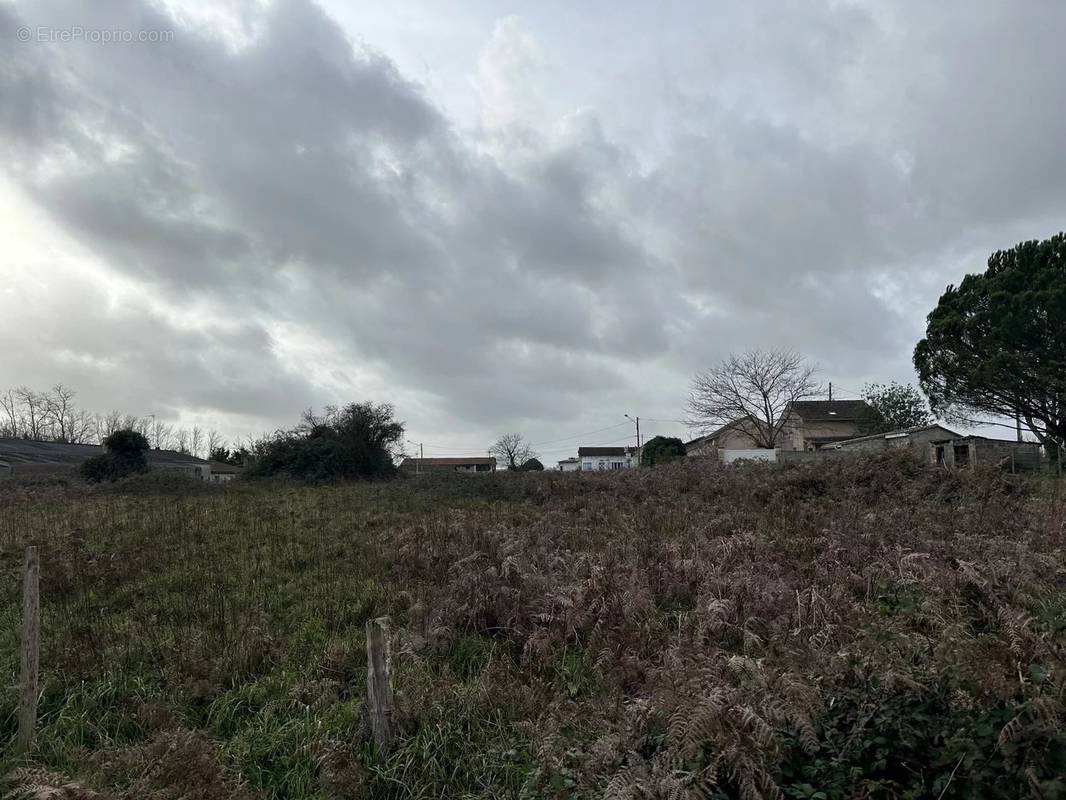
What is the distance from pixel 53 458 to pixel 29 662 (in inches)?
2031

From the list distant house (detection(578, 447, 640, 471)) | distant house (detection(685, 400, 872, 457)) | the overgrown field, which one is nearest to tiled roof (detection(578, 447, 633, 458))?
distant house (detection(578, 447, 640, 471))

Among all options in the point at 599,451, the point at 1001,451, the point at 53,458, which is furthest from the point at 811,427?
the point at 53,458

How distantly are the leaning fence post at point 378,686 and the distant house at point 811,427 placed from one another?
46289mm

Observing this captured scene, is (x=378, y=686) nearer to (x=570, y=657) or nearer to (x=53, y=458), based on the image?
(x=570, y=657)

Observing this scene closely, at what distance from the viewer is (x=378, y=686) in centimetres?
452

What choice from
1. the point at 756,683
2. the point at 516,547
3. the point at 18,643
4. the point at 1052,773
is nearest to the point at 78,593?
the point at 18,643

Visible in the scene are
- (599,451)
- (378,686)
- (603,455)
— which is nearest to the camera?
(378,686)

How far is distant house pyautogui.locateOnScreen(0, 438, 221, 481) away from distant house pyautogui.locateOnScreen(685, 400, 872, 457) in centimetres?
3800

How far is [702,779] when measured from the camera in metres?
3.06

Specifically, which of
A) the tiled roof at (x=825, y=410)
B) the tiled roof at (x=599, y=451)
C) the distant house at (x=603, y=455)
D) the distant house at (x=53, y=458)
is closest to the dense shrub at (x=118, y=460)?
the distant house at (x=53, y=458)

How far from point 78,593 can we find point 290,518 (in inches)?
218

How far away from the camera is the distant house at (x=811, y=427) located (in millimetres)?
50000

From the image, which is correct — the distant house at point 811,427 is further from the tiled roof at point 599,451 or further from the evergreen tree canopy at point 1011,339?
the tiled roof at point 599,451

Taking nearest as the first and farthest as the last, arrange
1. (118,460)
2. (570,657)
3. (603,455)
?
(570,657) → (118,460) → (603,455)
